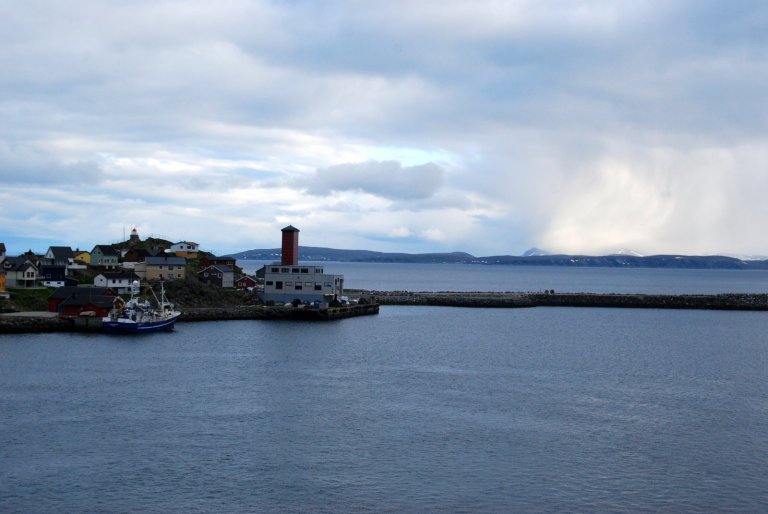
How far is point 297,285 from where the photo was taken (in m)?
85.6

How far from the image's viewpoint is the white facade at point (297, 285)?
85.1 m

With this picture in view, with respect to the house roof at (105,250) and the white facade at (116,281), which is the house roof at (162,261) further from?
the house roof at (105,250)

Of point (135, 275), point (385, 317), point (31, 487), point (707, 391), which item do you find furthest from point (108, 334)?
point (707, 391)

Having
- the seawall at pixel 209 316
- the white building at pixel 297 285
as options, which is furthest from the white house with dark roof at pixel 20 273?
the white building at pixel 297 285

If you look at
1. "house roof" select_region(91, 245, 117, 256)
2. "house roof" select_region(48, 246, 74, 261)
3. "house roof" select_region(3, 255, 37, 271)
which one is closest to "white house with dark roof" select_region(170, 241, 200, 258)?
"house roof" select_region(91, 245, 117, 256)

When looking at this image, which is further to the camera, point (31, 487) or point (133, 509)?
point (31, 487)

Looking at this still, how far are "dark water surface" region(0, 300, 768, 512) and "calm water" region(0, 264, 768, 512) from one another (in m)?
0.11

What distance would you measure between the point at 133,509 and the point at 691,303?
9943 centimetres

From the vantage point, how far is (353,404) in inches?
1451

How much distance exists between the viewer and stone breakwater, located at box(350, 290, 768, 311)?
106 m

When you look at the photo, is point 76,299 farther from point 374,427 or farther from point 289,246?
point 374,427

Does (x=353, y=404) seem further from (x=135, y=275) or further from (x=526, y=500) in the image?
(x=135, y=275)

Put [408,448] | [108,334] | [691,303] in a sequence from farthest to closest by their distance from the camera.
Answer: [691,303], [108,334], [408,448]

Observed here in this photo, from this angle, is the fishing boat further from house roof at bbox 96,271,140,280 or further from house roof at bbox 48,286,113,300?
house roof at bbox 96,271,140,280
